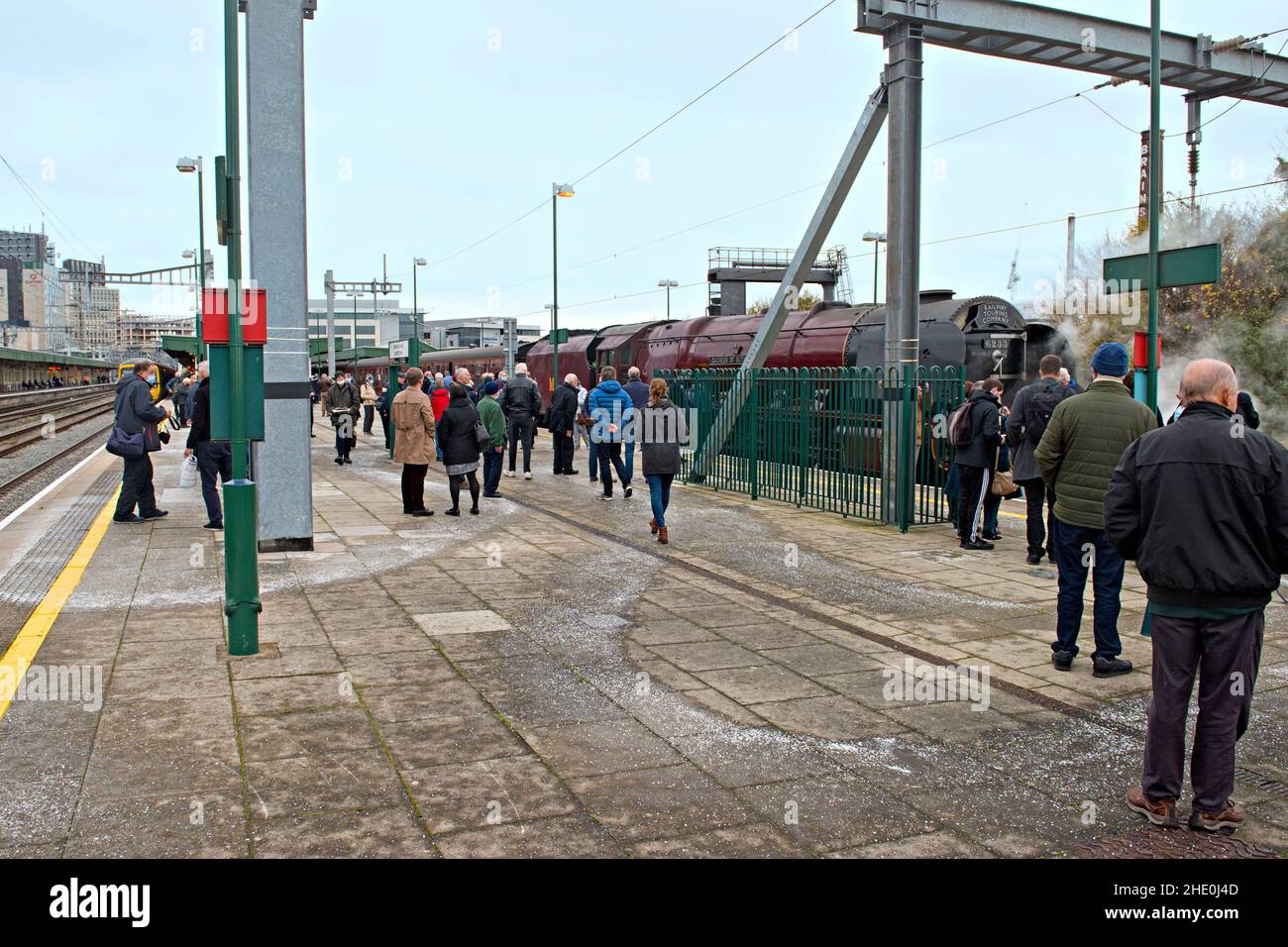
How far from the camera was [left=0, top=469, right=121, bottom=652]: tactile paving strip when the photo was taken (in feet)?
24.3

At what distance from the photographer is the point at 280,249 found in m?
9.80

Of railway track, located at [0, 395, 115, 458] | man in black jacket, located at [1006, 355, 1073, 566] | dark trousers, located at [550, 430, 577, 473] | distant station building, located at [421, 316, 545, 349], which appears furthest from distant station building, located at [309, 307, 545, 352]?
man in black jacket, located at [1006, 355, 1073, 566]

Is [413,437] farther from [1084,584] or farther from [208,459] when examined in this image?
[1084,584]

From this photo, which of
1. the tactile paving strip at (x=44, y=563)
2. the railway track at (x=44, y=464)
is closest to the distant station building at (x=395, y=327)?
the railway track at (x=44, y=464)

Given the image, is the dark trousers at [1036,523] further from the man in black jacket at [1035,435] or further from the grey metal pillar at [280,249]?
the grey metal pillar at [280,249]

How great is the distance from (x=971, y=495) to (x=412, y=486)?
20.5ft

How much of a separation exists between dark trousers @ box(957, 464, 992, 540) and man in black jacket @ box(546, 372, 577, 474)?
24.6ft

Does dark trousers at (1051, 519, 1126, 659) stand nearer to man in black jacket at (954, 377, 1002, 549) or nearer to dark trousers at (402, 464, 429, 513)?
man in black jacket at (954, 377, 1002, 549)

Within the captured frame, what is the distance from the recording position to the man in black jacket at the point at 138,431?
36.9 ft

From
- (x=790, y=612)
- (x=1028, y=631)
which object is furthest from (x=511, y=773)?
(x=1028, y=631)

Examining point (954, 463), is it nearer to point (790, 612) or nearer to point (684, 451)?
point (790, 612)

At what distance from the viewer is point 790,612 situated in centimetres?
746

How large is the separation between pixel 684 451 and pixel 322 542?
782cm
